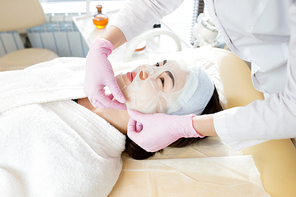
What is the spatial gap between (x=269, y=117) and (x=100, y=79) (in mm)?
802

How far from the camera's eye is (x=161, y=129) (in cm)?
99

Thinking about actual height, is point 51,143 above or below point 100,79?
below

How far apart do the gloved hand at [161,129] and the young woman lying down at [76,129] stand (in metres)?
0.07

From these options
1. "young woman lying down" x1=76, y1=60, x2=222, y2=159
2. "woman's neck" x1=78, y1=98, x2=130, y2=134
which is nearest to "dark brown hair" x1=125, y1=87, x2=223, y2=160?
"young woman lying down" x1=76, y1=60, x2=222, y2=159

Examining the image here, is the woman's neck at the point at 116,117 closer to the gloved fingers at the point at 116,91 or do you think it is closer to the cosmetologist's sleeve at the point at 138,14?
the gloved fingers at the point at 116,91

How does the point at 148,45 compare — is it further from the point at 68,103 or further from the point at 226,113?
the point at 226,113

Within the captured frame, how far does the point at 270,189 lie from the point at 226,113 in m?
0.49

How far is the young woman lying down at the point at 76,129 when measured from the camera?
1.00 meters

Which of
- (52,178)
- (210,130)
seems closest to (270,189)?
(210,130)

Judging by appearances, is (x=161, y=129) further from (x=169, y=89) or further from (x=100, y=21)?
(x=100, y=21)

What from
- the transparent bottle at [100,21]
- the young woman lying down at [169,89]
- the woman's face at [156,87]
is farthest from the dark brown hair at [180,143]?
the transparent bottle at [100,21]

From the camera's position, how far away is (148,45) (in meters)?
2.11

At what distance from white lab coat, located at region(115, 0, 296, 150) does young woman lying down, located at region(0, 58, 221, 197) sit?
0.88 feet

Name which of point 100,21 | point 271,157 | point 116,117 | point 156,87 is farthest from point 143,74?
point 100,21
